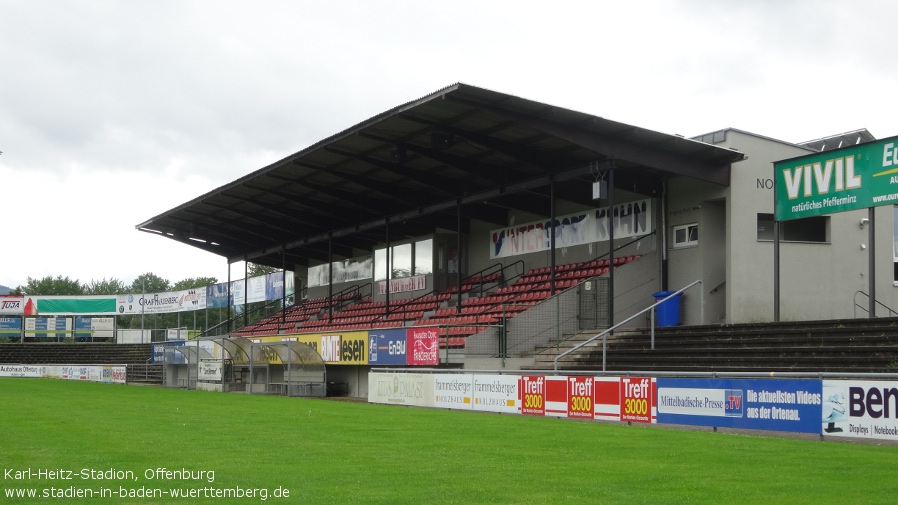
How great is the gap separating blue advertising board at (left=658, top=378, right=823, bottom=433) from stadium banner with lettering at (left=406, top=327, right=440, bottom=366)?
38.6 ft

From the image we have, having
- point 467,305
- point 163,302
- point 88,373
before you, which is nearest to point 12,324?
point 163,302

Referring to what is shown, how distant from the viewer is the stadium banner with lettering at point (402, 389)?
85.8 feet

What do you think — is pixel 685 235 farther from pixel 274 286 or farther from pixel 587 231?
pixel 274 286

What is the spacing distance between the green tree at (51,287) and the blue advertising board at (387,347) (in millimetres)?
121341

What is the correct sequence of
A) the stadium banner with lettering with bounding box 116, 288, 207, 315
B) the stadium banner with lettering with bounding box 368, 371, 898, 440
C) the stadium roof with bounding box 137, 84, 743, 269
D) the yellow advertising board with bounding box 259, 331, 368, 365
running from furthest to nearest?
the stadium banner with lettering with bounding box 116, 288, 207, 315
the yellow advertising board with bounding box 259, 331, 368, 365
the stadium roof with bounding box 137, 84, 743, 269
the stadium banner with lettering with bounding box 368, 371, 898, 440

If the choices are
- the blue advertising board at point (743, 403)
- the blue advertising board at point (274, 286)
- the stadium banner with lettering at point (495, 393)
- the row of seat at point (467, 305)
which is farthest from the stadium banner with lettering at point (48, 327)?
the blue advertising board at point (743, 403)

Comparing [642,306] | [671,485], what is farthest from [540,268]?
[671,485]

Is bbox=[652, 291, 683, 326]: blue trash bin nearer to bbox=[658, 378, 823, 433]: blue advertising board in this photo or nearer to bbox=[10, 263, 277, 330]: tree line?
bbox=[658, 378, 823, 433]: blue advertising board

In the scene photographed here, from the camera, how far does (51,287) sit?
14425 cm

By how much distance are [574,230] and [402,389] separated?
10.5 meters

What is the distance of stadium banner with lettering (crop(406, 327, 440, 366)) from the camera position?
97.2 ft

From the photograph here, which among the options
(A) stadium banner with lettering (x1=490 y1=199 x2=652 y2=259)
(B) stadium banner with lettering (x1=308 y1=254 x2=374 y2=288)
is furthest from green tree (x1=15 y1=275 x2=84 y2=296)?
(A) stadium banner with lettering (x1=490 y1=199 x2=652 y2=259)

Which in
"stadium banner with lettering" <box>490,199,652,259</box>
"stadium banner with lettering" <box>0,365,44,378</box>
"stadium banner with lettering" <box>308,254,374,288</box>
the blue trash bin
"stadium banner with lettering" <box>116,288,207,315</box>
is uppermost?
"stadium banner with lettering" <box>490,199,652,259</box>

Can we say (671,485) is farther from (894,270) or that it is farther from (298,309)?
(298,309)
